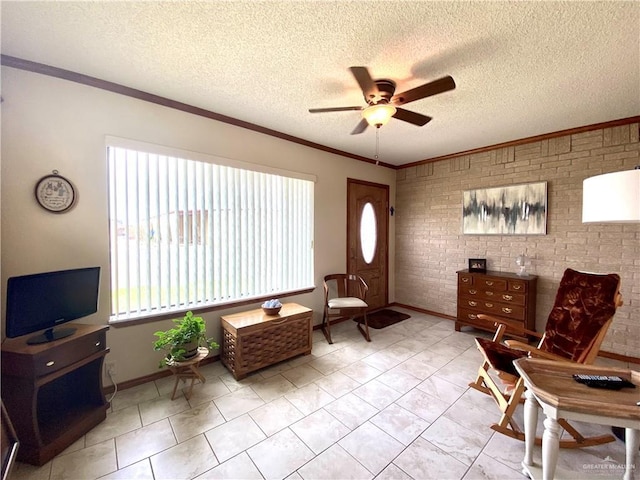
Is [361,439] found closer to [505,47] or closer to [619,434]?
[619,434]

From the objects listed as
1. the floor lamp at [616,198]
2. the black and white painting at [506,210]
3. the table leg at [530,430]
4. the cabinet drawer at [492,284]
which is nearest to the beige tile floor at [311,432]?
the table leg at [530,430]

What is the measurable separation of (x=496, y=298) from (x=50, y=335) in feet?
14.3

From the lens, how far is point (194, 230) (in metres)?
2.59

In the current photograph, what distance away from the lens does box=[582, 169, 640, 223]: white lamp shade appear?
145cm

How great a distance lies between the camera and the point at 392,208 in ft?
15.7

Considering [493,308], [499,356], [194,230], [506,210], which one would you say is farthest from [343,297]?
[506,210]

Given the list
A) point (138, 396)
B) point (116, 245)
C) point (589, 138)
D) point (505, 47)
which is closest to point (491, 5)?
point (505, 47)

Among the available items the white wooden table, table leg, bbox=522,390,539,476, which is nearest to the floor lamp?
the white wooden table

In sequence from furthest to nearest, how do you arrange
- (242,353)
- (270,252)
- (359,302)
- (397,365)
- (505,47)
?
(359,302) < (270,252) < (397,365) < (242,353) < (505,47)

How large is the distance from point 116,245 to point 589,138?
5060 mm

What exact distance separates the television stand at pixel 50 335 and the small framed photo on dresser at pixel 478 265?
434 cm

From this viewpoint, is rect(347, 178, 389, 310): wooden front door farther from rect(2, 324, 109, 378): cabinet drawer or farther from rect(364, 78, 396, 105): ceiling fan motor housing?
rect(2, 324, 109, 378): cabinet drawer

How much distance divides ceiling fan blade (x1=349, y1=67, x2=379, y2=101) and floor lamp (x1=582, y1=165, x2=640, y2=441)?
1.48 metres

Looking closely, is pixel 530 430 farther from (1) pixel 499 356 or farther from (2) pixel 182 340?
(2) pixel 182 340
